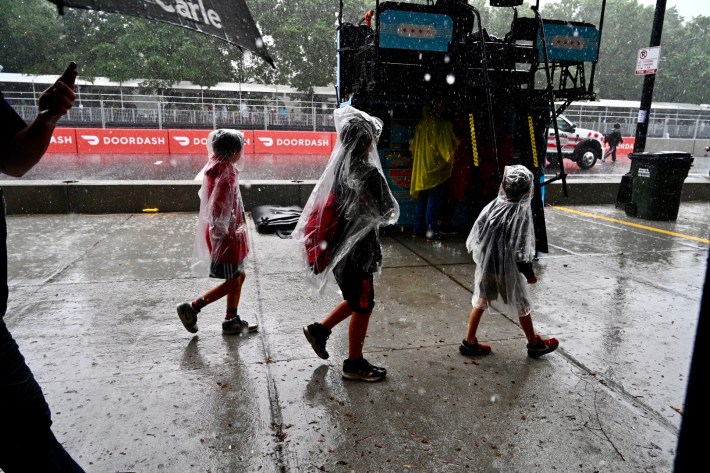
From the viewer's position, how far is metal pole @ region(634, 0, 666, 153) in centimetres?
848

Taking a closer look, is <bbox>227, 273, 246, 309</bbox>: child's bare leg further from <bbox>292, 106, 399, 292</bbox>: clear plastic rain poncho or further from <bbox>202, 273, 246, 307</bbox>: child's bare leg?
<bbox>292, 106, 399, 292</bbox>: clear plastic rain poncho

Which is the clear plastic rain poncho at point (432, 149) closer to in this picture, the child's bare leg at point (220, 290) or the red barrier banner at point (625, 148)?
the child's bare leg at point (220, 290)

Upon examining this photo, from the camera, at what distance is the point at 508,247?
3285 millimetres

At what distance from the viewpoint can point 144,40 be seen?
31.8m

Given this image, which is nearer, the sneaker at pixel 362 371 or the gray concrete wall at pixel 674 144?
the sneaker at pixel 362 371

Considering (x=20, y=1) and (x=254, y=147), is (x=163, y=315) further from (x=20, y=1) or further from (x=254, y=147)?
(x=20, y=1)

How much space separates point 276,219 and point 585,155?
14.7 meters

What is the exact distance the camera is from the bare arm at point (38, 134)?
1599 millimetres

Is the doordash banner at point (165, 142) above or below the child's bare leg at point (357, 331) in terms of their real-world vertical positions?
above

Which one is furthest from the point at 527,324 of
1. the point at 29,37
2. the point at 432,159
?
the point at 29,37

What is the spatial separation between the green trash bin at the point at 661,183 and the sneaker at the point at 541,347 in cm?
603

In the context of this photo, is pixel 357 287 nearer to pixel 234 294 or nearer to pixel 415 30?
pixel 234 294

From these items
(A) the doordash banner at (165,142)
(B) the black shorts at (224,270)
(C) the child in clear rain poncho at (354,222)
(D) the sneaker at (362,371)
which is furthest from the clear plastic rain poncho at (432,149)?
(A) the doordash banner at (165,142)

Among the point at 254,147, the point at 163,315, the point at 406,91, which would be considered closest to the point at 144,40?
the point at 254,147
